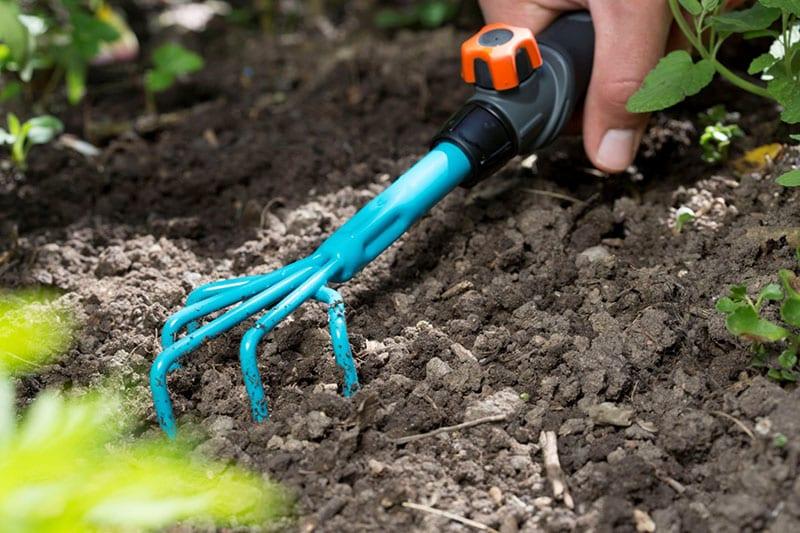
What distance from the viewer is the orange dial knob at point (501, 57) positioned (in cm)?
166

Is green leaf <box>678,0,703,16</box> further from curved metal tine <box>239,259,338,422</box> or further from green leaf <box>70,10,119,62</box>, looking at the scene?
green leaf <box>70,10,119,62</box>

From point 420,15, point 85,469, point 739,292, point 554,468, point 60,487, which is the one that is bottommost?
point 420,15

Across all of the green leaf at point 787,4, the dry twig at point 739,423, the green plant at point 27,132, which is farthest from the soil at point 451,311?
the green leaf at point 787,4

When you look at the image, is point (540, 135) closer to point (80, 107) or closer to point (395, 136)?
point (395, 136)

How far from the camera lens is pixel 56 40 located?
2.46 m

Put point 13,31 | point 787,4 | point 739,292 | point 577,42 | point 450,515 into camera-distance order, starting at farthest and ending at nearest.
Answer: point 13,31 < point 577,42 < point 787,4 < point 739,292 < point 450,515

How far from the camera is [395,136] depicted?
221 cm

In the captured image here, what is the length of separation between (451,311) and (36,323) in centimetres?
76

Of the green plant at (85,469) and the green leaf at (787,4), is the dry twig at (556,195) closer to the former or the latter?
the green leaf at (787,4)

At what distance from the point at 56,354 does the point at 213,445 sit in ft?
1.33

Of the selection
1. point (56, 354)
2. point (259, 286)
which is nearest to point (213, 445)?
point (259, 286)

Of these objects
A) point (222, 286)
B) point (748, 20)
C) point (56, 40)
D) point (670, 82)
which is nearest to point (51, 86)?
point (56, 40)

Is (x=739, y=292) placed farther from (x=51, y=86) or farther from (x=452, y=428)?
(x=51, y=86)

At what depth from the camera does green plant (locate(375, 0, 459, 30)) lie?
2781 mm
